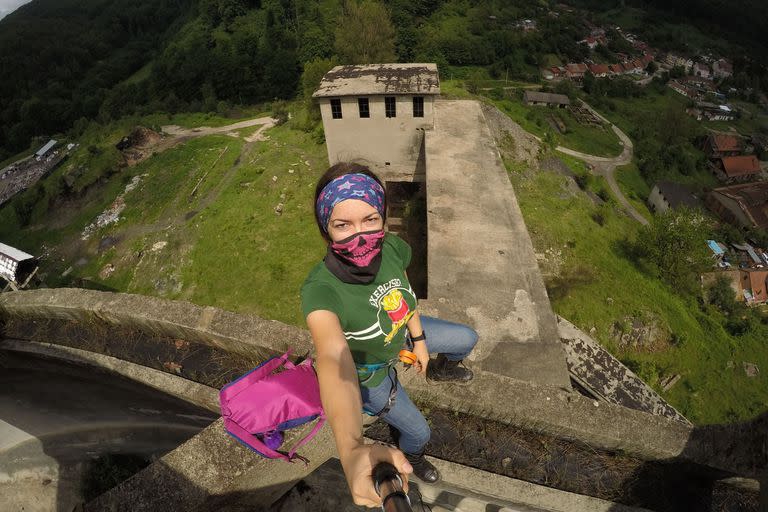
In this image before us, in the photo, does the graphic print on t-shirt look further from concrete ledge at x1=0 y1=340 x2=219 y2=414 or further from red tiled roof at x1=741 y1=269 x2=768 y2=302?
red tiled roof at x1=741 y1=269 x2=768 y2=302

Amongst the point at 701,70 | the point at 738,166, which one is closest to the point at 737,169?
the point at 738,166

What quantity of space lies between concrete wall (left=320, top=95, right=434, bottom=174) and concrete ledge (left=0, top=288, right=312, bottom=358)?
1306cm

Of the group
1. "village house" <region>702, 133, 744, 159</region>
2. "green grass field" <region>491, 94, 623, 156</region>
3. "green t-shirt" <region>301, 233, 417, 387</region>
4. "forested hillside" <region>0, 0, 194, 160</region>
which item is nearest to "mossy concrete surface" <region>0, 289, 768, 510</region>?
"green t-shirt" <region>301, 233, 417, 387</region>

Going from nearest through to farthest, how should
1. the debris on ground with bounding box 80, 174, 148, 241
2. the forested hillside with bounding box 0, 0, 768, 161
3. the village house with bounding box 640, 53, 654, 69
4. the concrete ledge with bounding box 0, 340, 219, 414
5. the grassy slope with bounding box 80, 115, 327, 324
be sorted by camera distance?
the concrete ledge with bounding box 0, 340, 219, 414 → the grassy slope with bounding box 80, 115, 327, 324 → the debris on ground with bounding box 80, 174, 148, 241 → the forested hillside with bounding box 0, 0, 768, 161 → the village house with bounding box 640, 53, 654, 69

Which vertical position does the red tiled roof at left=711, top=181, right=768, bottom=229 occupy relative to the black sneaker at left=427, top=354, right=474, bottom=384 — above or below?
below

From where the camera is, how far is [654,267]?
20016 millimetres

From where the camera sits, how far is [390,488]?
1702 millimetres

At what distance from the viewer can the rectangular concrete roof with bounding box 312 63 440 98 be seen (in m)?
17.0

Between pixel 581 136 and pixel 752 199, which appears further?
pixel 581 136

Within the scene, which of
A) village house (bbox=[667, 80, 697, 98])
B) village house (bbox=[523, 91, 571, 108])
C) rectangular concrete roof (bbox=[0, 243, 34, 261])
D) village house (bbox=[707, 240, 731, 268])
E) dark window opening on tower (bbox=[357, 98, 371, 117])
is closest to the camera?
rectangular concrete roof (bbox=[0, 243, 34, 261])

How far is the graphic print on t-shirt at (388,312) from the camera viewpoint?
9.64 feet

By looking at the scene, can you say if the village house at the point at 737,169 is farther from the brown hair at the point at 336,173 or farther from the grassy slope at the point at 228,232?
the brown hair at the point at 336,173

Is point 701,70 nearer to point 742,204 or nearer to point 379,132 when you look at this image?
point 742,204

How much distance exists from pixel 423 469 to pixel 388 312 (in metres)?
1.71
